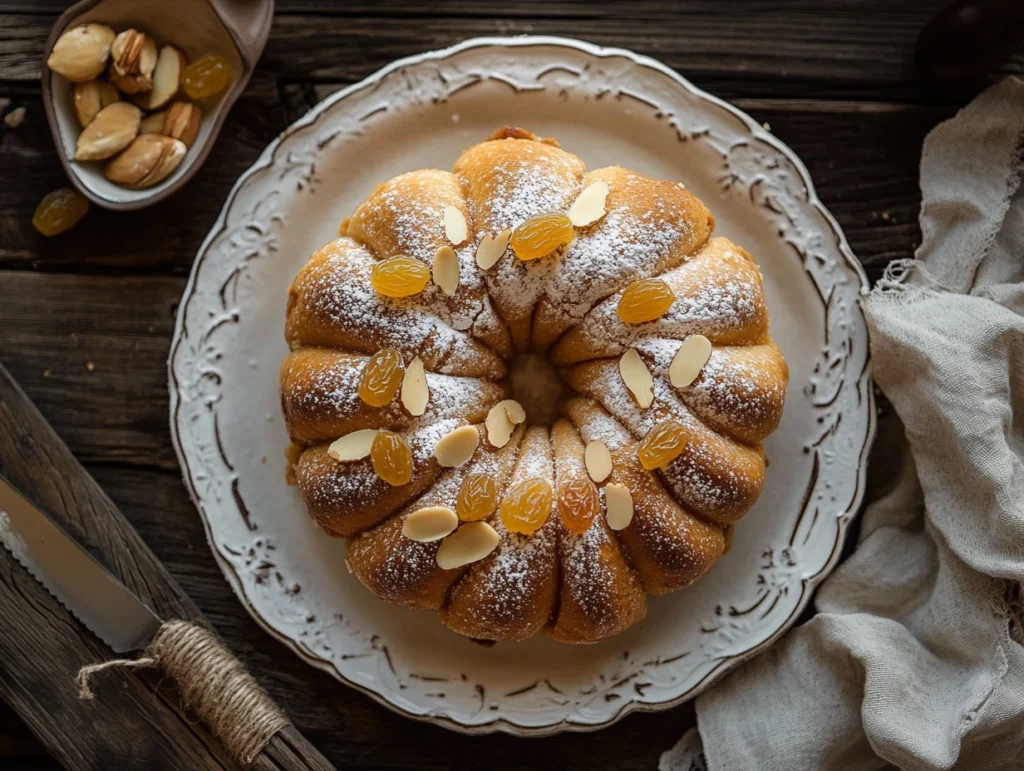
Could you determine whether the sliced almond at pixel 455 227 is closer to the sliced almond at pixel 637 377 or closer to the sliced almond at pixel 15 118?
the sliced almond at pixel 637 377

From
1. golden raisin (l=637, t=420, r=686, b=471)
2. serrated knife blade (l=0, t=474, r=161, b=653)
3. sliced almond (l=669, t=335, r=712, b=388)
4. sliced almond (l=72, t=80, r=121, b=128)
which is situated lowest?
serrated knife blade (l=0, t=474, r=161, b=653)

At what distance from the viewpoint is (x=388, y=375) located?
6.27 ft

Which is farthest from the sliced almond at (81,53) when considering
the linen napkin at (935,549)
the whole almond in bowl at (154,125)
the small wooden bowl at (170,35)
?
the linen napkin at (935,549)

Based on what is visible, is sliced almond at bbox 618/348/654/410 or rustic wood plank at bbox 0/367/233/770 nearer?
sliced almond at bbox 618/348/654/410

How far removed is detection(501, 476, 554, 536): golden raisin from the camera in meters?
1.90

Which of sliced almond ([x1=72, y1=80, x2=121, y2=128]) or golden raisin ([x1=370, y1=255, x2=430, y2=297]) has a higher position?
sliced almond ([x1=72, y1=80, x2=121, y2=128])

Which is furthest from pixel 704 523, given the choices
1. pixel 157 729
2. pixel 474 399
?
pixel 157 729

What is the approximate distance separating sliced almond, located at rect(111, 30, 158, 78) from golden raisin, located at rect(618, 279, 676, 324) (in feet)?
4.47

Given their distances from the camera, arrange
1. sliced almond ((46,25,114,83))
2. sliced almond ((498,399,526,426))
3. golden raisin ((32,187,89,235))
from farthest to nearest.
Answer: golden raisin ((32,187,89,235)), sliced almond ((46,25,114,83)), sliced almond ((498,399,526,426))

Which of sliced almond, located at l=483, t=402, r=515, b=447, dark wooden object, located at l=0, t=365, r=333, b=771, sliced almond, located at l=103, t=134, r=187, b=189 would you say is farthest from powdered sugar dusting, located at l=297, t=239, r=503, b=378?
dark wooden object, located at l=0, t=365, r=333, b=771

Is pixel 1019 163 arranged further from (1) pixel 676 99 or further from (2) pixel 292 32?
(2) pixel 292 32

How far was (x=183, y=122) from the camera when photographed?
88.4 inches

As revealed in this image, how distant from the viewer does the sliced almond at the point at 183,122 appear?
225 centimetres

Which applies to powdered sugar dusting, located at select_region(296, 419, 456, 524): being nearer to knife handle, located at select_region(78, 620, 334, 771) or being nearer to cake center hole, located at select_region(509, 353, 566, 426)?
cake center hole, located at select_region(509, 353, 566, 426)
